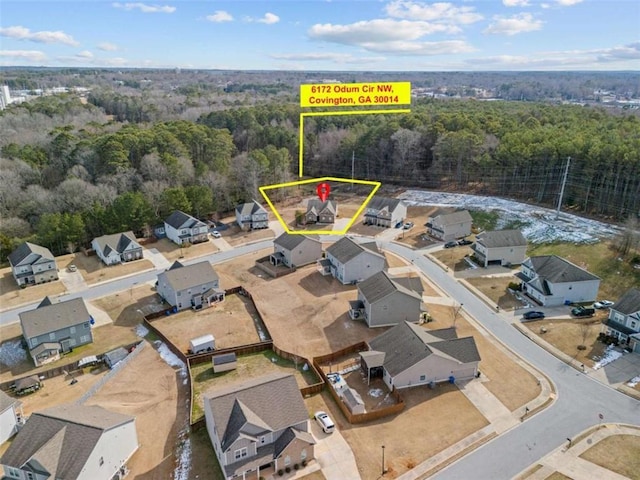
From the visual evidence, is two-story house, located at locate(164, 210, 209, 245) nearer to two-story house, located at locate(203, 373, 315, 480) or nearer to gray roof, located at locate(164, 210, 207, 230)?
gray roof, located at locate(164, 210, 207, 230)

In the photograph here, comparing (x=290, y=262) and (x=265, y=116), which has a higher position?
(x=265, y=116)

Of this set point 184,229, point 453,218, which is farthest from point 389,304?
point 184,229

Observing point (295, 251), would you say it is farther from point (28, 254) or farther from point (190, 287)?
point (28, 254)

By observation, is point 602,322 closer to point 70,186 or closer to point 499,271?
point 499,271

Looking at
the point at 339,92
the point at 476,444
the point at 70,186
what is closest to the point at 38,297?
the point at 70,186

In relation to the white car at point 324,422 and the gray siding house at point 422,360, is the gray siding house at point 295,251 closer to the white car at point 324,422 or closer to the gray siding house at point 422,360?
the gray siding house at point 422,360

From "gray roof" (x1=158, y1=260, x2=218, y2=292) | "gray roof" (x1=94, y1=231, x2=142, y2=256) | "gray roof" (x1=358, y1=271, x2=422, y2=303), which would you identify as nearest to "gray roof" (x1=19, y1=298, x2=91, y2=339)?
"gray roof" (x1=158, y1=260, x2=218, y2=292)
